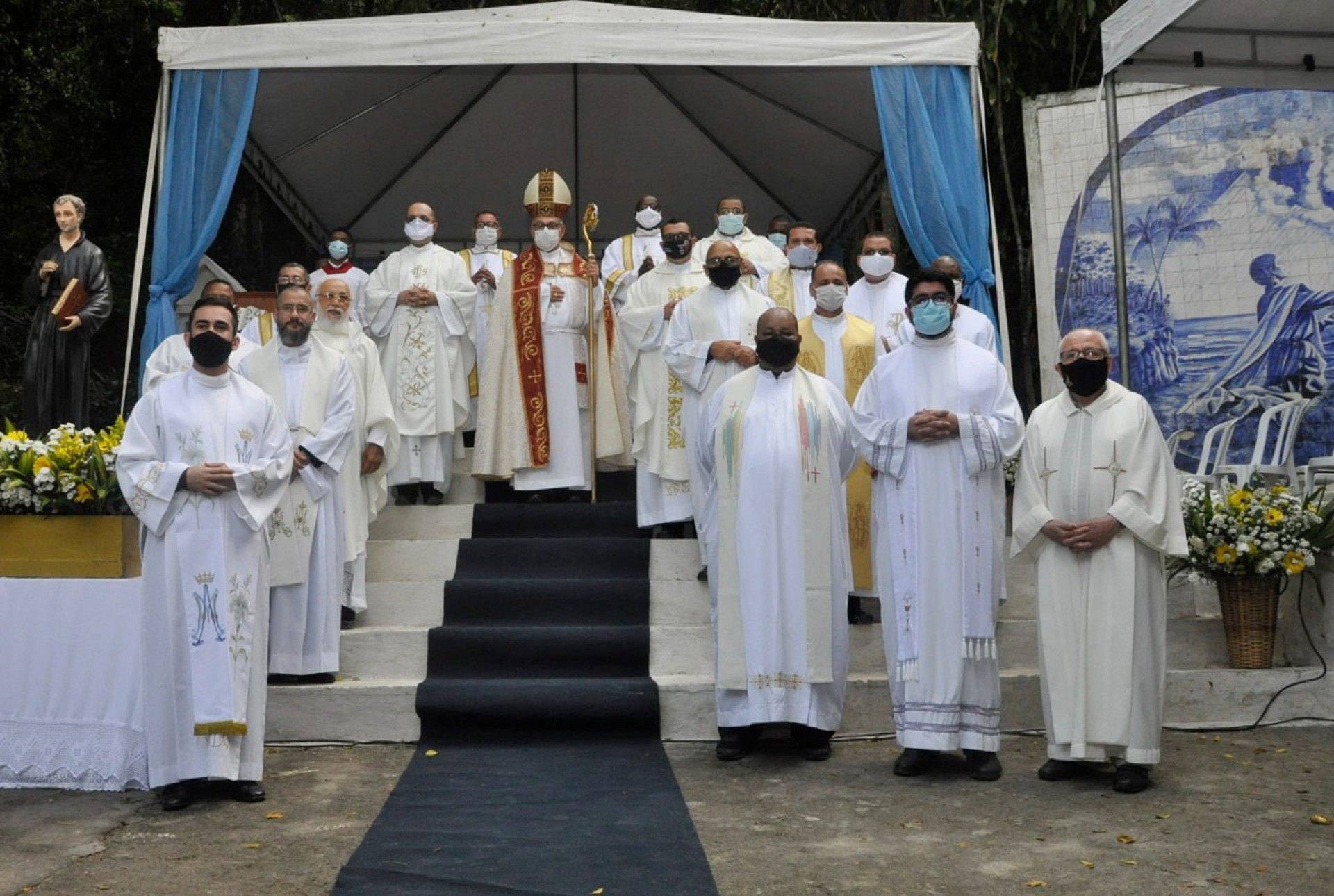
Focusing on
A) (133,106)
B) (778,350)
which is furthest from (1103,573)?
(133,106)

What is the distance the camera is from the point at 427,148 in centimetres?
1340

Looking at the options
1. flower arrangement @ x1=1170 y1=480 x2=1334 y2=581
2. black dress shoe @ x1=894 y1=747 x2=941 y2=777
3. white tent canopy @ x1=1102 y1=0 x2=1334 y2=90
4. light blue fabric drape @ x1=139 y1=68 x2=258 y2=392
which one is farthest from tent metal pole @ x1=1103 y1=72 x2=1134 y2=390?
light blue fabric drape @ x1=139 y1=68 x2=258 y2=392

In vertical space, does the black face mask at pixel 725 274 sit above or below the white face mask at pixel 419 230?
below

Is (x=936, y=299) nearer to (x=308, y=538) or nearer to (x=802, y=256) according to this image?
(x=802, y=256)

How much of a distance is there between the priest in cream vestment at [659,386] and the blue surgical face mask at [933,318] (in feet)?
7.07

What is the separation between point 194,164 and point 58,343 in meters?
1.45

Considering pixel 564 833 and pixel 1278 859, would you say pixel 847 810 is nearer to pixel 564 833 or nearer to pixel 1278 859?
pixel 564 833

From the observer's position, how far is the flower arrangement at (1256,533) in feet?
25.6

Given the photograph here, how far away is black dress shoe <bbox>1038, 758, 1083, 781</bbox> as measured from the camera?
22.5 feet

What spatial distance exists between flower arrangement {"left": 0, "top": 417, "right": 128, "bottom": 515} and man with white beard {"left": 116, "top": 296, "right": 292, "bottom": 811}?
934 mm

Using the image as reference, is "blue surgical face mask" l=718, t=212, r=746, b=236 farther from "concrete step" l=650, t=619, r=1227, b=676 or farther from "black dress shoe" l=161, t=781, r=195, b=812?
"black dress shoe" l=161, t=781, r=195, b=812

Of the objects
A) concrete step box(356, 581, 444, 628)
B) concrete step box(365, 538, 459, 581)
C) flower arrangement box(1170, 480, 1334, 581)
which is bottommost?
concrete step box(356, 581, 444, 628)

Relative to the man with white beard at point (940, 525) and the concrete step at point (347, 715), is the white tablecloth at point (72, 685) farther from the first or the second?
the man with white beard at point (940, 525)

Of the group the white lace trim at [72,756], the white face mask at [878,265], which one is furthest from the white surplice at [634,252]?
the white lace trim at [72,756]
